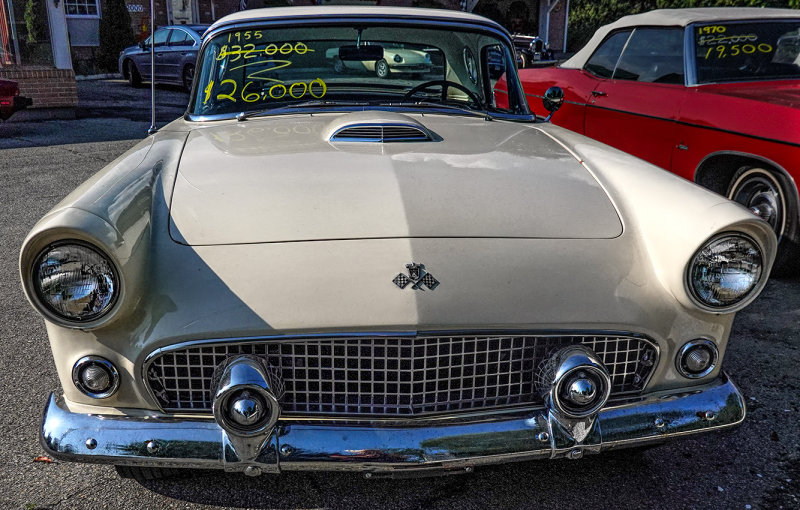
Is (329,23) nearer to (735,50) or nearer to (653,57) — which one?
(653,57)

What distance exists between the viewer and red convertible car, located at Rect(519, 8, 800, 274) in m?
4.12

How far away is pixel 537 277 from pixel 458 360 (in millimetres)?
322

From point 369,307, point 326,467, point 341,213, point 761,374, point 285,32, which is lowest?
point 761,374

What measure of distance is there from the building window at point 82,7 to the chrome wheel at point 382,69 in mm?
17333

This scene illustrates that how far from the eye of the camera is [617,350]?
2.06 m

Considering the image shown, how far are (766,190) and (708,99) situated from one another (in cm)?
69

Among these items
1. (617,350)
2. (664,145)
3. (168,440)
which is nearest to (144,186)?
(168,440)

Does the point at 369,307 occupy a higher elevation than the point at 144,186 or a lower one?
lower

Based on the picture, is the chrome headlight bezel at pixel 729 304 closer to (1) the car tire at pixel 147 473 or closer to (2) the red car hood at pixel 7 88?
(1) the car tire at pixel 147 473

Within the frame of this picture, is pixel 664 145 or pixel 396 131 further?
pixel 664 145

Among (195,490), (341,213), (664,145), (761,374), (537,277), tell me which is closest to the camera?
(537,277)

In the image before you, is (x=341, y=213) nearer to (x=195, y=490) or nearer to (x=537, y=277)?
(x=537, y=277)

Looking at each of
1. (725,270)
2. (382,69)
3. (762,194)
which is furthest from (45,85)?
(725,270)

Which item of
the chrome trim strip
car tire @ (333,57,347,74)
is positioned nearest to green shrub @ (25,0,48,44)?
car tire @ (333,57,347,74)
